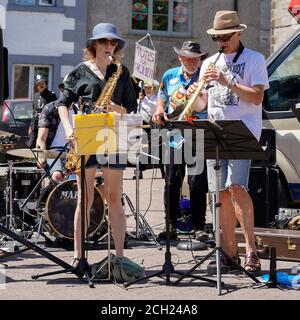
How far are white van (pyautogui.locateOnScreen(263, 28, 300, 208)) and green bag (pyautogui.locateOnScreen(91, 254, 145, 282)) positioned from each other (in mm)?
2816

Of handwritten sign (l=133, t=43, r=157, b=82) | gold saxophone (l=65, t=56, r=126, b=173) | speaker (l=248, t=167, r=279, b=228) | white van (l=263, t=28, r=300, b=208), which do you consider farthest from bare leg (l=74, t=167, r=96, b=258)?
handwritten sign (l=133, t=43, r=157, b=82)

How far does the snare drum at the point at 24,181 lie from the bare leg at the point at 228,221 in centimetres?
294

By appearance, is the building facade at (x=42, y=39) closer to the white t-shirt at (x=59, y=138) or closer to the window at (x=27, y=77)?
the window at (x=27, y=77)

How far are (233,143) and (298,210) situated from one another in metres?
2.74

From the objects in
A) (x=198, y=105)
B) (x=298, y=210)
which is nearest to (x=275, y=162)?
(x=298, y=210)

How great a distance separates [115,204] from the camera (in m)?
6.68

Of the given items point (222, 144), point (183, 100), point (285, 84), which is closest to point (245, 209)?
point (222, 144)

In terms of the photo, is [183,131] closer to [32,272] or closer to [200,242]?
[32,272]

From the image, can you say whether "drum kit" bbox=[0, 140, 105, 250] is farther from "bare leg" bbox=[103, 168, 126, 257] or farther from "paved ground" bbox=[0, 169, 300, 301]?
"bare leg" bbox=[103, 168, 126, 257]

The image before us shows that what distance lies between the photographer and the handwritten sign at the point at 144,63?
469 inches

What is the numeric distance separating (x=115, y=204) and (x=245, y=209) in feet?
3.60
